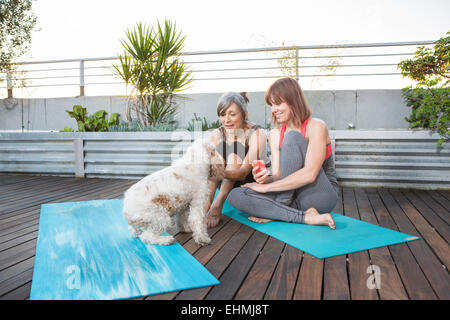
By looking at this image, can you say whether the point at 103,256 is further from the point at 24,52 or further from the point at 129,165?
the point at 24,52

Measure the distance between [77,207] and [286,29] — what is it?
4.77 metres

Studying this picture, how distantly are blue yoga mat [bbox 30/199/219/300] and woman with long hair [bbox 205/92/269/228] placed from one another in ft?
2.35

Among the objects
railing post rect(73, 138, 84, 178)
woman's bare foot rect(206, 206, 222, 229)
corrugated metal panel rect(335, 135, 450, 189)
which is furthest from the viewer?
railing post rect(73, 138, 84, 178)

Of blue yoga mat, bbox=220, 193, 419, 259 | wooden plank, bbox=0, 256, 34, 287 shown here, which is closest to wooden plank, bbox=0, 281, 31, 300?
wooden plank, bbox=0, 256, 34, 287

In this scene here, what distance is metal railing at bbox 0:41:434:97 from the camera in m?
5.76

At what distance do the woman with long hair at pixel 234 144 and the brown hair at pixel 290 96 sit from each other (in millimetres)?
368

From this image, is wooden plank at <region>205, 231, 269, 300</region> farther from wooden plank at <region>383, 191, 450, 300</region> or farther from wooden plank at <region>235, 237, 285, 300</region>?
wooden plank at <region>383, 191, 450, 300</region>

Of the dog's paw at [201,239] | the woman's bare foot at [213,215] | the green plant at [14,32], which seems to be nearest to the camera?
the dog's paw at [201,239]

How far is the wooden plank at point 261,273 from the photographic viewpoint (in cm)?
138

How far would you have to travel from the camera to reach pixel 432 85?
12.6ft

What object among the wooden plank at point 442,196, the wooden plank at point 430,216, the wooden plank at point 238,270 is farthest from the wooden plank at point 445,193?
the wooden plank at point 238,270

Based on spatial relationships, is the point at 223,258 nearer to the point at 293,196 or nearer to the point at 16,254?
the point at 293,196

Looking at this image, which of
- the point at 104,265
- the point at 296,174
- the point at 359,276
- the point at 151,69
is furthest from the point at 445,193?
the point at 151,69

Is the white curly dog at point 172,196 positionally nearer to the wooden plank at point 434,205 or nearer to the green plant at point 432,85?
the wooden plank at point 434,205
